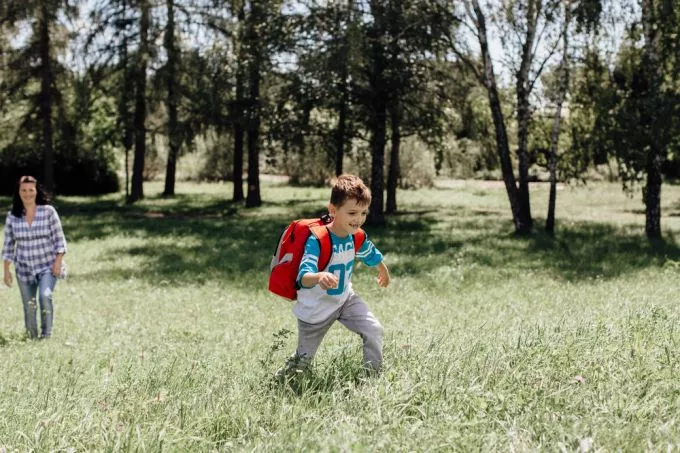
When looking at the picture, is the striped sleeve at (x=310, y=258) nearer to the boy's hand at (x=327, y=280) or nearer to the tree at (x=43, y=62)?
the boy's hand at (x=327, y=280)

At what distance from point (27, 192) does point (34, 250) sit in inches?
29.0

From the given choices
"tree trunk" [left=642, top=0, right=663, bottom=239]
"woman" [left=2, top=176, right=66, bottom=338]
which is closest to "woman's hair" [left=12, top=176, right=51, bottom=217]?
"woman" [left=2, top=176, right=66, bottom=338]

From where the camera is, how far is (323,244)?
4.68 m

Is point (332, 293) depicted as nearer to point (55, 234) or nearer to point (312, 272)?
point (312, 272)

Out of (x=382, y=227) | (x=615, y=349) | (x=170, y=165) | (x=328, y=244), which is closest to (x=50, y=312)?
(x=328, y=244)

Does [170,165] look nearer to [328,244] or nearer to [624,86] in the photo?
[624,86]

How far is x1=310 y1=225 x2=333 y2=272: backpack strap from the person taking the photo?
467 centimetres

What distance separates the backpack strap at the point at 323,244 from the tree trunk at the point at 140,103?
82.6 ft

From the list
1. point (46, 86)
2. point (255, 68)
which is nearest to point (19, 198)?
point (255, 68)

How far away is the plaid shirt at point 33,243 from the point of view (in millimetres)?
8570

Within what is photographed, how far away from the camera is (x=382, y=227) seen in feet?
75.6

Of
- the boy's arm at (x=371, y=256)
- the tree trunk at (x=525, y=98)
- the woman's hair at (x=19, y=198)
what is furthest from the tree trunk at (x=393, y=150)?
the boy's arm at (x=371, y=256)

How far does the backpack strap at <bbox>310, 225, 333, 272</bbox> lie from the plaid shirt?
5104 mm

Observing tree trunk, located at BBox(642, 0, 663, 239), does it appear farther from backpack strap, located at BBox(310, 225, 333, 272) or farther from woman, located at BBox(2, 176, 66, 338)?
backpack strap, located at BBox(310, 225, 333, 272)
